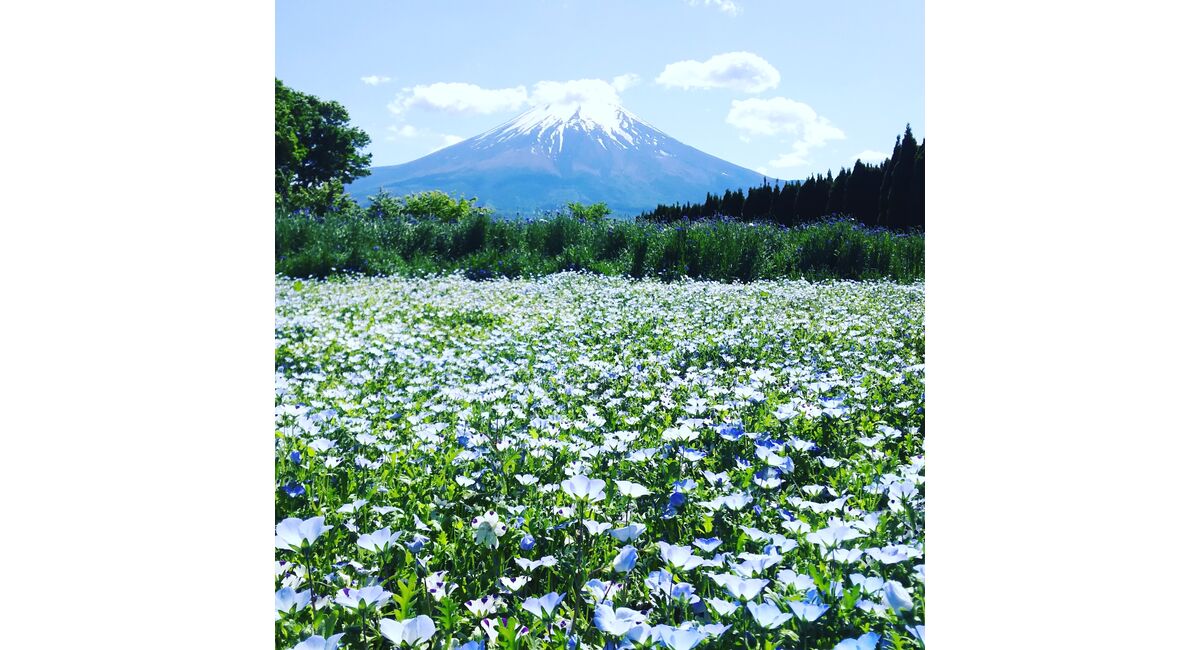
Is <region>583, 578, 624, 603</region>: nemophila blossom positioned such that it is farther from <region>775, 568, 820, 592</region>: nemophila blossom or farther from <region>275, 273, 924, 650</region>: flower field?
<region>775, 568, 820, 592</region>: nemophila blossom

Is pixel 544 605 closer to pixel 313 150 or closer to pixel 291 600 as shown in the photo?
pixel 291 600

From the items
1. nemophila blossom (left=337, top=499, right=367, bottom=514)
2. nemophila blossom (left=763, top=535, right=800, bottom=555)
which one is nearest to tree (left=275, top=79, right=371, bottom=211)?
nemophila blossom (left=337, top=499, right=367, bottom=514)

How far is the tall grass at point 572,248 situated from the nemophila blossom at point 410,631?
12.6 ft

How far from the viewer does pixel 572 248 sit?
7.25m

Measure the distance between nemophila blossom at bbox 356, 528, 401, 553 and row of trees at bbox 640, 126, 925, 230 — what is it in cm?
201

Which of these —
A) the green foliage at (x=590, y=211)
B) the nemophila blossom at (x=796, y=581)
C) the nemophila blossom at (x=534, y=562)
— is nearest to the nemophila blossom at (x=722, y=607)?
the nemophila blossom at (x=796, y=581)

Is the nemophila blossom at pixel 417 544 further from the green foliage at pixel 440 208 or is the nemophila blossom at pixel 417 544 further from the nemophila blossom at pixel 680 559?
the green foliage at pixel 440 208
